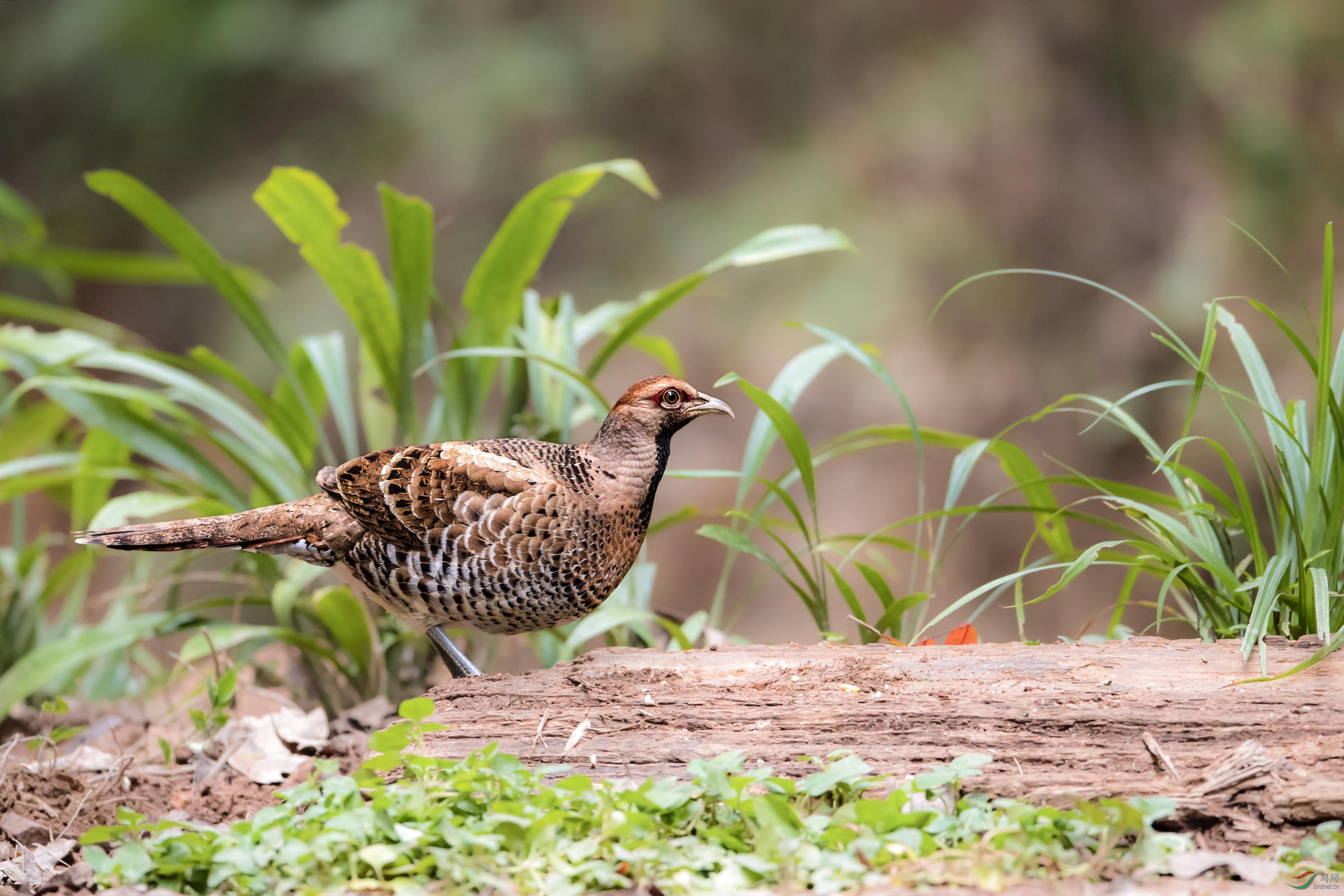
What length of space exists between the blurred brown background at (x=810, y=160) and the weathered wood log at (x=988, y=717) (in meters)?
3.77

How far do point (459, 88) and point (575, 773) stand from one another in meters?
5.92

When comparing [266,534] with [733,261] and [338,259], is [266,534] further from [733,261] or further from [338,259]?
[733,261]

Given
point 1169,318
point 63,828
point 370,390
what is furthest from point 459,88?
point 63,828

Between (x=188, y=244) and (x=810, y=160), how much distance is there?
420 cm

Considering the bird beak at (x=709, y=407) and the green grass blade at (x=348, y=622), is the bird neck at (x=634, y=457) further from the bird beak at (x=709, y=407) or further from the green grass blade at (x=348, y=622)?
the green grass blade at (x=348, y=622)

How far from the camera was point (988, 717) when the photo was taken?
2.03 m

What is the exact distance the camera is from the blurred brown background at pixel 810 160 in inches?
231

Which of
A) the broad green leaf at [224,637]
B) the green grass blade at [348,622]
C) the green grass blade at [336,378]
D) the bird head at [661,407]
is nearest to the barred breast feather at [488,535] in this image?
the bird head at [661,407]

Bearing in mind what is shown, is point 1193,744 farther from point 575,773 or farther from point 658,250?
point 658,250

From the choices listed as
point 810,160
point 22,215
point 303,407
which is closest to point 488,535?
point 303,407

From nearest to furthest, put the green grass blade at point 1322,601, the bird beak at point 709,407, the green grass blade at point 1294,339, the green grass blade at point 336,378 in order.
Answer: the green grass blade at point 1322,601 < the green grass blade at point 1294,339 < the bird beak at point 709,407 < the green grass blade at point 336,378

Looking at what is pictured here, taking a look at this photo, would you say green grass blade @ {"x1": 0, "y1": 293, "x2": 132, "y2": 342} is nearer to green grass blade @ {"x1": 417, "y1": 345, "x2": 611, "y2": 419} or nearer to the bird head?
green grass blade @ {"x1": 417, "y1": 345, "x2": 611, "y2": 419}

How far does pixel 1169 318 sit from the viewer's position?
A: 222 inches

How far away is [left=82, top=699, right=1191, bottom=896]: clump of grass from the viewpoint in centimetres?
153
